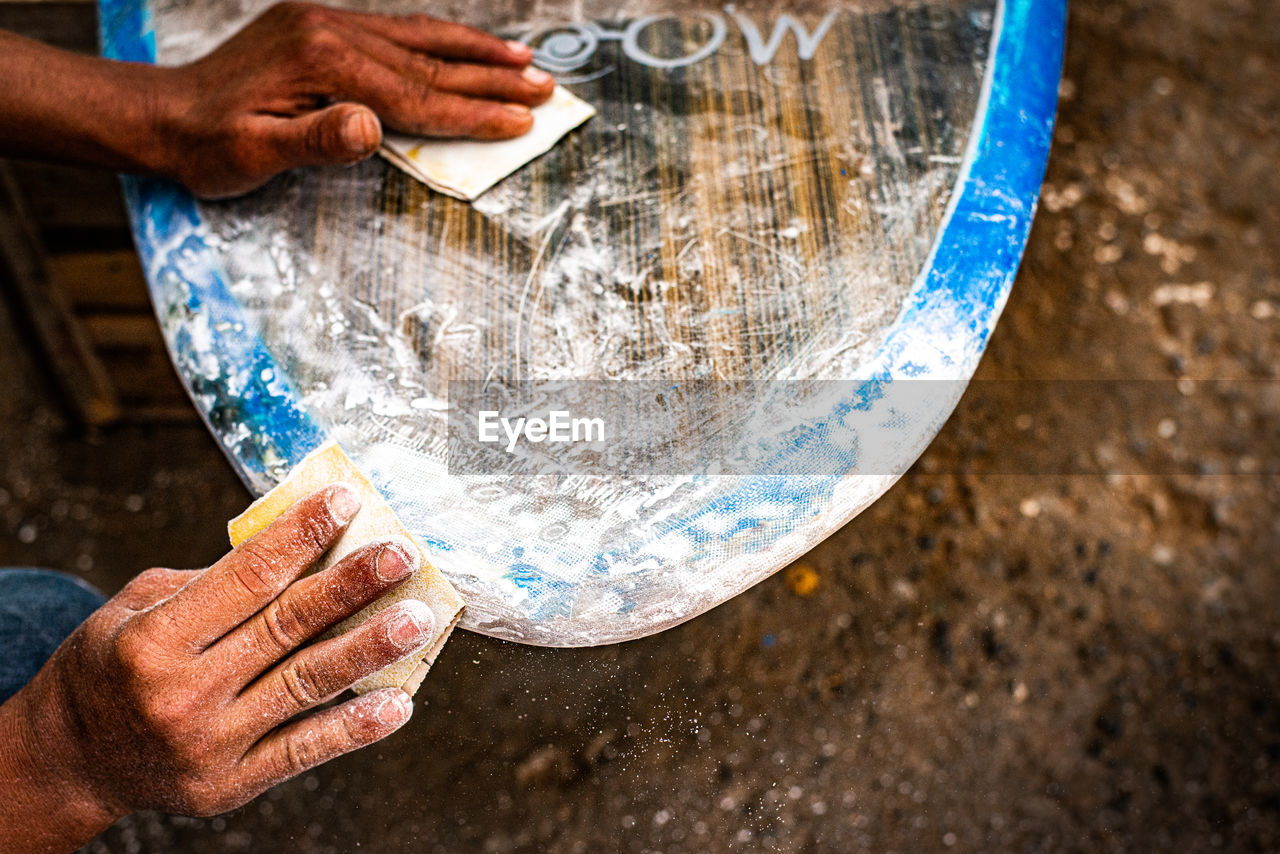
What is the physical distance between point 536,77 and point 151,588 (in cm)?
64

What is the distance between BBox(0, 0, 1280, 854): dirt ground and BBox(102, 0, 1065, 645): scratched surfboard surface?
242 mm

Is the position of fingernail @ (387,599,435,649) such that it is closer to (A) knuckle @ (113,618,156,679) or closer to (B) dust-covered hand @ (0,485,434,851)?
(B) dust-covered hand @ (0,485,434,851)

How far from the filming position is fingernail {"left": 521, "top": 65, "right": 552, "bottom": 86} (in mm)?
955

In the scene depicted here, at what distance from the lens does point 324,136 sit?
87 centimetres

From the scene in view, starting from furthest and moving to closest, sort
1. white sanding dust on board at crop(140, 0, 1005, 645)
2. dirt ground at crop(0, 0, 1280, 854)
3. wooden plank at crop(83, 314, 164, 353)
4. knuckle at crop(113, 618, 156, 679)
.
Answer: wooden plank at crop(83, 314, 164, 353) < dirt ground at crop(0, 0, 1280, 854) < white sanding dust on board at crop(140, 0, 1005, 645) < knuckle at crop(113, 618, 156, 679)

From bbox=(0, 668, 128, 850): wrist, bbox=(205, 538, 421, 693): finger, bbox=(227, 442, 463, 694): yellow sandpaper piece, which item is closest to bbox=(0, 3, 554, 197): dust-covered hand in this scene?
bbox=(227, 442, 463, 694): yellow sandpaper piece

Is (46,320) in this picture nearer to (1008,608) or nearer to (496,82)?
(496,82)

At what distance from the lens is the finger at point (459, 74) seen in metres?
0.92

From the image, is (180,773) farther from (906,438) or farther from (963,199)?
(963,199)

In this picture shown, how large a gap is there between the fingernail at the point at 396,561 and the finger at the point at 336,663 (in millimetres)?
25

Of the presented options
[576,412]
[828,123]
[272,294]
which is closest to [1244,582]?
[828,123]

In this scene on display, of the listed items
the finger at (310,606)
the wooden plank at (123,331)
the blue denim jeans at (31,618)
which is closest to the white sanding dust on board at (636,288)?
the finger at (310,606)

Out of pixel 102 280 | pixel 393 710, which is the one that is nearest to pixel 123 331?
pixel 102 280

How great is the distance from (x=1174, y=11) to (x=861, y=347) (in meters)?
1.68
